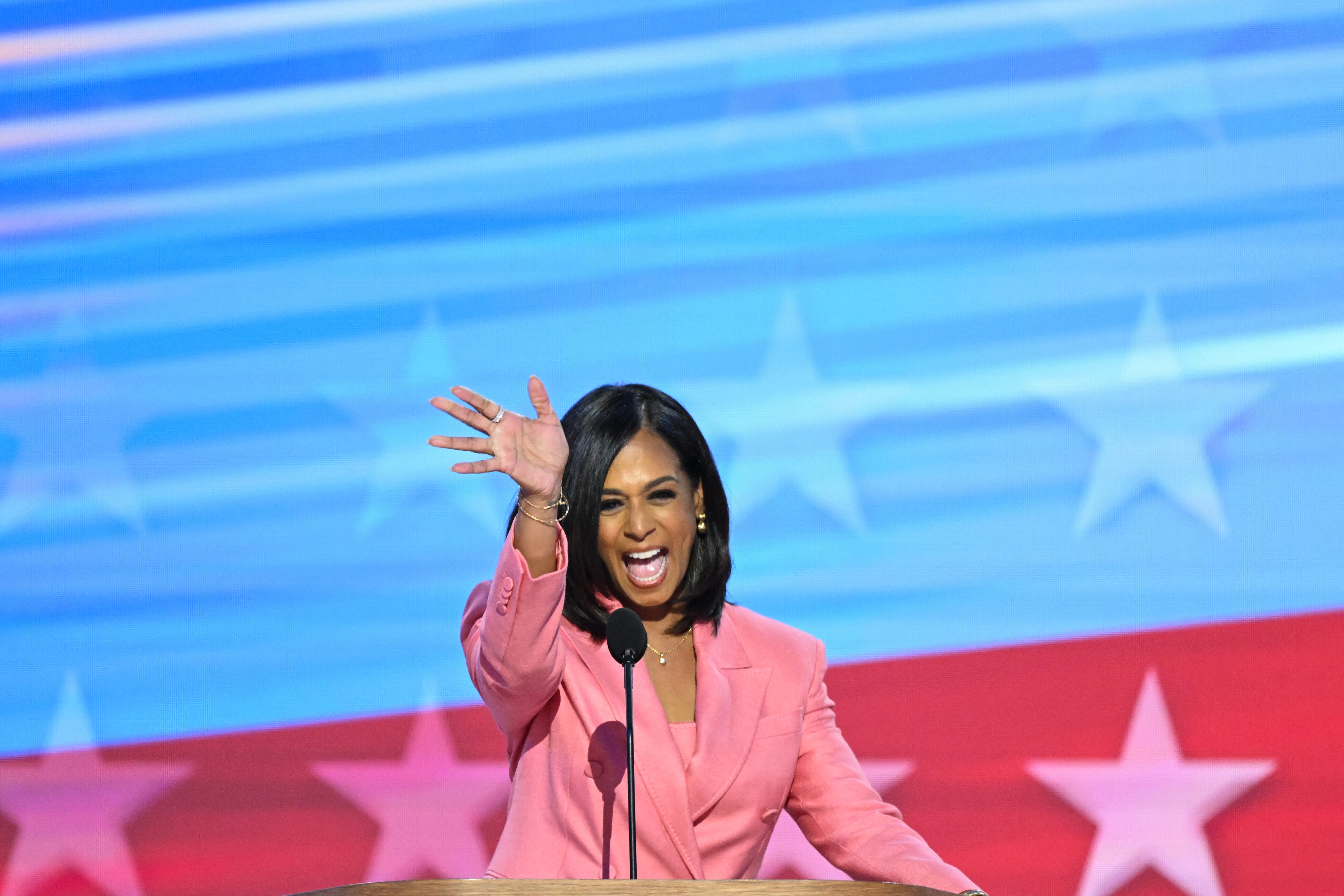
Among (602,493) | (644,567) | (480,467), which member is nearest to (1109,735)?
(644,567)

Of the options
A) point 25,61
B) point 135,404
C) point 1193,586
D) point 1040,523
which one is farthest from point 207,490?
point 1193,586

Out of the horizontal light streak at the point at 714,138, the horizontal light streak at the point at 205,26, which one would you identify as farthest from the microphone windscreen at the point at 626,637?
the horizontal light streak at the point at 205,26

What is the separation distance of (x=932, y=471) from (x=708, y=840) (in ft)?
3.98

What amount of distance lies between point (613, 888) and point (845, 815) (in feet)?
2.96

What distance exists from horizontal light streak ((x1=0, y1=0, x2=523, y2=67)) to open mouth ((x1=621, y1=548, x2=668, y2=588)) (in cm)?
166

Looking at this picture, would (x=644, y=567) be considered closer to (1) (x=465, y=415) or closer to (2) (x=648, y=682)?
(2) (x=648, y=682)

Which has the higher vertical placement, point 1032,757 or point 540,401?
point 540,401

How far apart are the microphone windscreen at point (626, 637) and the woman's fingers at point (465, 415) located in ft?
0.99

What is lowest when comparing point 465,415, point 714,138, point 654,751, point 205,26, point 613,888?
point 613,888

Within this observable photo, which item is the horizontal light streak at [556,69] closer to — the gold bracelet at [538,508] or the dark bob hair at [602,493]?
the dark bob hair at [602,493]

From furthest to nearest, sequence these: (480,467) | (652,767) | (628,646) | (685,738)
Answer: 1. (685,738)
2. (652,767)
3. (628,646)
4. (480,467)

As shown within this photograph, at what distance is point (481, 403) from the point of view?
6.30 ft

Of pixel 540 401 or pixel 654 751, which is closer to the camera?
pixel 540 401

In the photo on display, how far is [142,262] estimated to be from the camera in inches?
135
